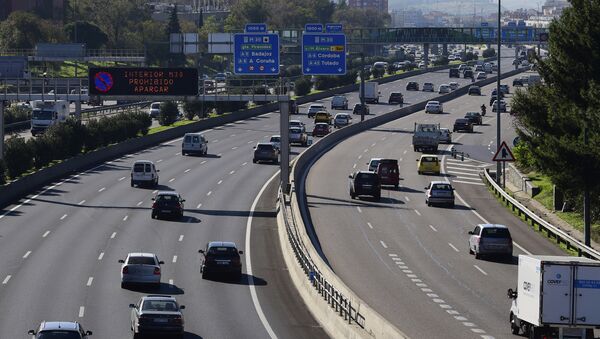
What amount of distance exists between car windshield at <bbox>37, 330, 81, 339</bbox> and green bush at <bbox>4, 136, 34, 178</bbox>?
46.3 meters

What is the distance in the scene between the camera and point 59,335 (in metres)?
30.1

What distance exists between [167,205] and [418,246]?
13.6 meters

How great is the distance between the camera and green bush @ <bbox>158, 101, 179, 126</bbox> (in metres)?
113

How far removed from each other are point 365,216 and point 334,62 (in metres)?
22.2

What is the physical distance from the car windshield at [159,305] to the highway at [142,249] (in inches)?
48.7

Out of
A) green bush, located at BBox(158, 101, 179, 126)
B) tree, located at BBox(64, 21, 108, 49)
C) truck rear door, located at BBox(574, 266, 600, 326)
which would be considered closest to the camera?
truck rear door, located at BBox(574, 266, 600, 326)

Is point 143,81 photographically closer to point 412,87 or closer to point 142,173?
point 142,173

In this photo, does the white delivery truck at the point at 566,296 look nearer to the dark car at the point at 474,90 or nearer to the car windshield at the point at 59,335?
the car windshield at the point at 59,335

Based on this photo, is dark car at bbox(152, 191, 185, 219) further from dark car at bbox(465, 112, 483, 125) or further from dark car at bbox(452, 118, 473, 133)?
dark car at bbox(465, 112, 483, 125)

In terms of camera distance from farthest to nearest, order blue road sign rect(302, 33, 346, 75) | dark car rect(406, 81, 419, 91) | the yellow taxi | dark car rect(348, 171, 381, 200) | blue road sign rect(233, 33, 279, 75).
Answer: dark car rect(406, 81, 419, 91)
blue road sign rect(302, 33, 346, 75)
the yellow taxi
blue road sign rect(233, 33, 279, 75)
dark car rect(348, 171, 381, 200)

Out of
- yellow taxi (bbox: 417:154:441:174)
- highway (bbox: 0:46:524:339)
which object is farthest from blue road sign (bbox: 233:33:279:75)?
yellow taxi (bbox: 417:154:441:174)

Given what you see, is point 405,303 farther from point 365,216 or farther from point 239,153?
point 239,153

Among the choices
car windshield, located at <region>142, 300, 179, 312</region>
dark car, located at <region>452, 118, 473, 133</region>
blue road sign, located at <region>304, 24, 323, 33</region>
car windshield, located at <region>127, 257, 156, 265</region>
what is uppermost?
blue road sign, located at <region>304, 24, 323, 33</region>

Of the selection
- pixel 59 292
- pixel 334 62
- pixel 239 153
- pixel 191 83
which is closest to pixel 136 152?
pixel 239 153
